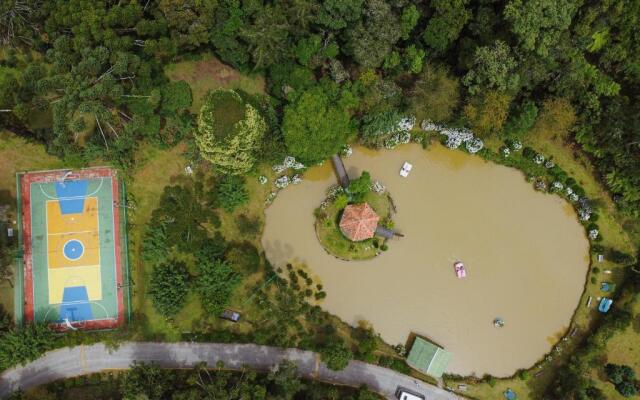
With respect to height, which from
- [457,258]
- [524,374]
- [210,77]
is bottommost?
[524,374]

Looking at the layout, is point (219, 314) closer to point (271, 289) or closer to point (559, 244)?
point (271, 289)

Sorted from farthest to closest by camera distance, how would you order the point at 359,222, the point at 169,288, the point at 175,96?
the point at 169,288 < the point at 359,222 < the point at 175,96

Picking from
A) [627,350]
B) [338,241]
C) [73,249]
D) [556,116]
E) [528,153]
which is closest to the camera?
[556,116]

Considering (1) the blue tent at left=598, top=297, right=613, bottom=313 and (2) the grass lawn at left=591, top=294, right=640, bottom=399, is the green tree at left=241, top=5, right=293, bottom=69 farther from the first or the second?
(2) the grass lawn at left=591, top=294, right=640, bottom=399

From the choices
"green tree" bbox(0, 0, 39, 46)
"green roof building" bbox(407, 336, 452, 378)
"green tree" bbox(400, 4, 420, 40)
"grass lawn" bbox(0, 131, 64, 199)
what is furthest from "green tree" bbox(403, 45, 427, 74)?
"grass lawn" bbox(0, 131, 64, 199)

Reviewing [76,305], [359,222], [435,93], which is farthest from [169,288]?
[435,93]

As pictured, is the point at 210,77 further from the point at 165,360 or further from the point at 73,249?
the point at 165,360

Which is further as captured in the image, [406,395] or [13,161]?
[13,161]

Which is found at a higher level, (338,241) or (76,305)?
(338,241)

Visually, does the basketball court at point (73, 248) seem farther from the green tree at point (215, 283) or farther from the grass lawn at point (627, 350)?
the grass lawn at point (627, 350)
